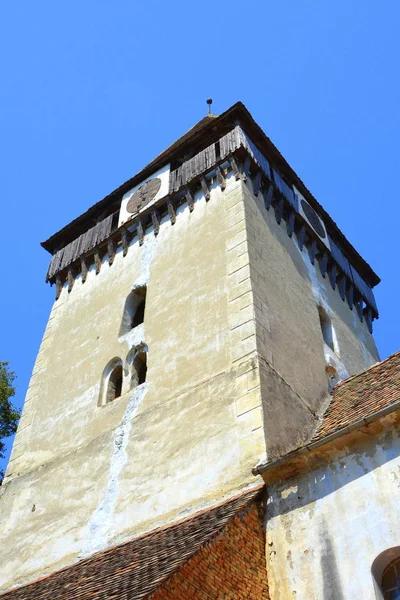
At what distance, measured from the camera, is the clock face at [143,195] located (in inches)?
728

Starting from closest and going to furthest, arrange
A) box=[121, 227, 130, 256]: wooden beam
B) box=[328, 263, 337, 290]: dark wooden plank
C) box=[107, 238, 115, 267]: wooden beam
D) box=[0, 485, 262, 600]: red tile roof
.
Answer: box=[0, 485, 262, 600]: red tile roof
box=[121, 227, 130, 256]: wooden beam
box=[107, 238, 115, 267]: wooden beam
box=[328, 263, 337, 290]: dark wooden plank

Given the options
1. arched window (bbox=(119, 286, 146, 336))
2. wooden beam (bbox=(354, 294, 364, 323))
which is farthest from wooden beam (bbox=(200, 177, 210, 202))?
wooden beam (bbox=(354, 294, 364, 323))

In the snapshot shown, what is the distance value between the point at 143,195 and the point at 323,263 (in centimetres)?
515

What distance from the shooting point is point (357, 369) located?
655 inches

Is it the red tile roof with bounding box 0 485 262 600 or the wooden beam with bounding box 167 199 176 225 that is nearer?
the red tile roof with bounding box 0 485 262 600

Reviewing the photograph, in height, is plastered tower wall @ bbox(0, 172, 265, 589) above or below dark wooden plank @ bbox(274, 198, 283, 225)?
below

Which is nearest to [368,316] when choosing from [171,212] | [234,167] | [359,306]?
[359,306]

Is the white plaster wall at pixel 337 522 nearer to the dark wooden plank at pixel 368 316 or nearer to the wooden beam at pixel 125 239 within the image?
the wooden beam at pixel 125 239

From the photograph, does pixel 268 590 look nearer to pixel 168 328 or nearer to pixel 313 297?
pixel 168 328

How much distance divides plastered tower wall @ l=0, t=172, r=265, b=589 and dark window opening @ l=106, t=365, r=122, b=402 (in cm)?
27

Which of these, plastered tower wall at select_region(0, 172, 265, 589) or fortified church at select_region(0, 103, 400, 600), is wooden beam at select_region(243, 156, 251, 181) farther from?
plastered tower wall at select_region(0, 172, 265, 589)

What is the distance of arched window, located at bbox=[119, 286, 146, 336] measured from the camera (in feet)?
51.5

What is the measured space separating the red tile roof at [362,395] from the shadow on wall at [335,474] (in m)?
0.96

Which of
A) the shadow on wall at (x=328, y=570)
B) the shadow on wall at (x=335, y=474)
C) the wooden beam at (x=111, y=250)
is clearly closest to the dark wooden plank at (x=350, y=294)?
the wooden beam at (x=111, y=250)
